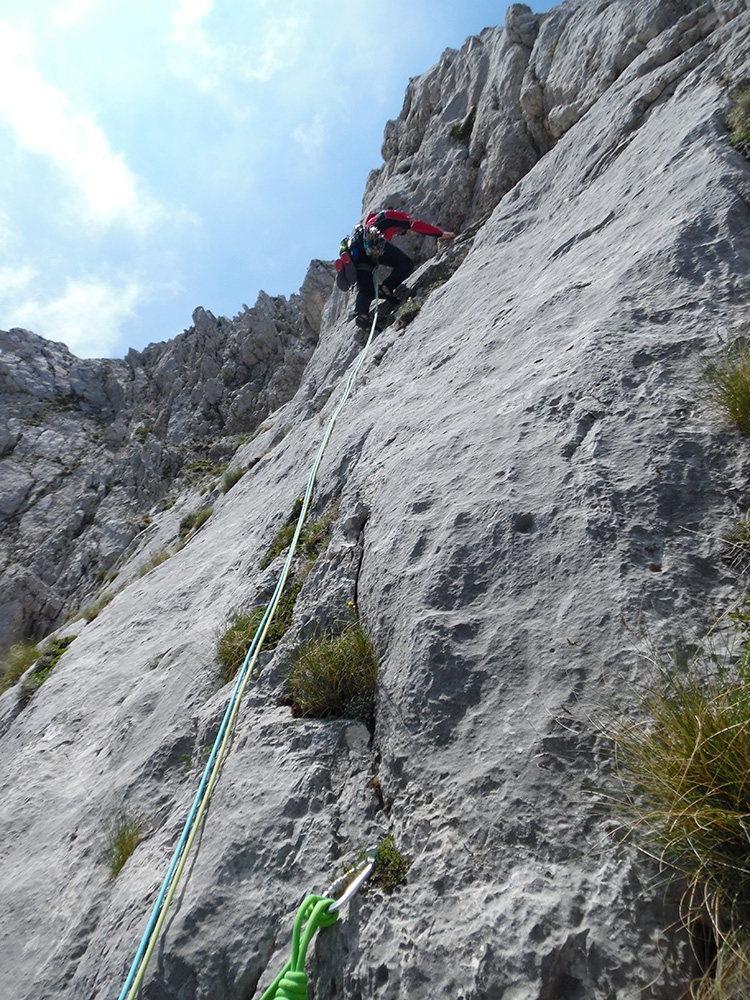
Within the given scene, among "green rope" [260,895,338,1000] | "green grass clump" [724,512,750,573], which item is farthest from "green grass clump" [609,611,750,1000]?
"green rope" [260,895,338,1000]

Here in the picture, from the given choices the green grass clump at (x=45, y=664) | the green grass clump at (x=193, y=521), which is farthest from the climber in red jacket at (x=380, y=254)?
the green grass clump at (x=45, y=664)

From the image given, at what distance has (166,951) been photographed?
10.5 feet

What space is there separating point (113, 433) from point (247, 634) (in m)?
30.6

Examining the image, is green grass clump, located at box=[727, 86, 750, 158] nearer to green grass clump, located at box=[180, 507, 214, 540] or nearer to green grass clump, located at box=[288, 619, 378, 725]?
green grass clump, located at box=[288, 619, 378, 725]

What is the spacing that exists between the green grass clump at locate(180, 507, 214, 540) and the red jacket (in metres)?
6.69

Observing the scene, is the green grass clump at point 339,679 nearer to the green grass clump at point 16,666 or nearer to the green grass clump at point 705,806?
the green grass clump at point 705,806

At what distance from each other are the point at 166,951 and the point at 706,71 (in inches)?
378

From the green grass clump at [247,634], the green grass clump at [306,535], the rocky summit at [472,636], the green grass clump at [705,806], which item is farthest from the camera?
the green grass clump at [306,535]

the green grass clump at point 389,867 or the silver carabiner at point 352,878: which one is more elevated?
the silver carabiner at point 352,878

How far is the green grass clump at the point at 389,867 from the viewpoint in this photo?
2.87 metres

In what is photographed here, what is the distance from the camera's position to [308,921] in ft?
9.31

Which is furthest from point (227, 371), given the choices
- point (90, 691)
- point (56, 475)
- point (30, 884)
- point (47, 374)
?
point (30, 884)

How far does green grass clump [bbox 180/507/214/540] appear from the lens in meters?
12.0

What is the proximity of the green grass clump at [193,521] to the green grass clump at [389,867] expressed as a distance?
9579 millimetres
